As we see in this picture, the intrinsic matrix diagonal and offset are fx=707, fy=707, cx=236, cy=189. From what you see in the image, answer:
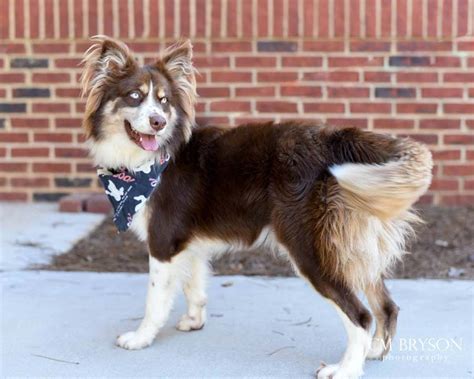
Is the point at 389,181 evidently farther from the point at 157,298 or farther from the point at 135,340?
the point at 135,340

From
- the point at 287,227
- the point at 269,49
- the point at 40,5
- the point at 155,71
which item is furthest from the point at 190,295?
the point at 40,5

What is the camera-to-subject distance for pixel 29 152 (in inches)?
291

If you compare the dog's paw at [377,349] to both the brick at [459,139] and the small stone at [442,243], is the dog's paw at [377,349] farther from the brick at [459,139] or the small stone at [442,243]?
the brick at [459,139]

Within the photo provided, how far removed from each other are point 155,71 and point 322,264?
5.24 feet

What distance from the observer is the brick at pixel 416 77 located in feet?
22.9

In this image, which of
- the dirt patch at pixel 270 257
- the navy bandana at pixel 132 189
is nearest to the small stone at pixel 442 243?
the dirt patch at pixel 270 257

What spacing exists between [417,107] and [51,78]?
373cm

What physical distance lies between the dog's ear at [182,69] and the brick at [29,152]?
3339mm

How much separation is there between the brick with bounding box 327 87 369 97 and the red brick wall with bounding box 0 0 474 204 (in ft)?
0.03

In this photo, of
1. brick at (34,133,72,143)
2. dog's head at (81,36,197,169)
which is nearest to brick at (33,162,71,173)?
brick at (34,133,72,143)

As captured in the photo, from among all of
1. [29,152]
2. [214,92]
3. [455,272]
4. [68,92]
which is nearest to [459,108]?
[455,272]

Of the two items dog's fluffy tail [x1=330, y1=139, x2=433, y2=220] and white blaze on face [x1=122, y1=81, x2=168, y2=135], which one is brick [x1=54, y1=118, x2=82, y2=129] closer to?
white blaze on face [x1=122, y1=81, x2=168, y2=135]

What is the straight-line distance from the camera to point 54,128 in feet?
24.1

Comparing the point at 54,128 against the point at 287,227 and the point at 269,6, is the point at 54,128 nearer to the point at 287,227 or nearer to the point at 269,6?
the point at 269,6
